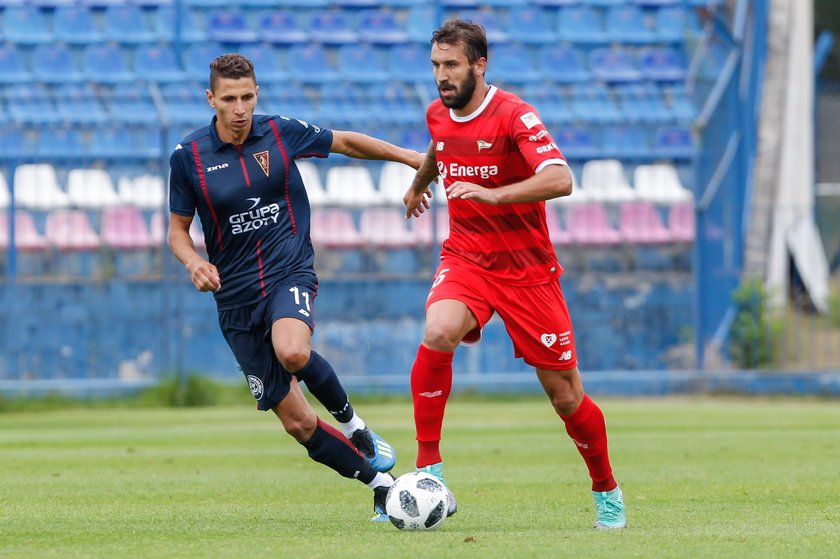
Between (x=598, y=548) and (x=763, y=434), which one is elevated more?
(x=598, y=548)

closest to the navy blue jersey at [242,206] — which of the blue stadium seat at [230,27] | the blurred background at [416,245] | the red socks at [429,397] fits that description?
the red socks at [429,397]

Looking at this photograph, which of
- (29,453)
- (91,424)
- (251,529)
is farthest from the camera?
(91,424)

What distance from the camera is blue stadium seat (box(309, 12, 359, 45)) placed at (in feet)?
70.8

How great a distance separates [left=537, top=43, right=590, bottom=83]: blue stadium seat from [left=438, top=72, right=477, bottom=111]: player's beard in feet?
51.0

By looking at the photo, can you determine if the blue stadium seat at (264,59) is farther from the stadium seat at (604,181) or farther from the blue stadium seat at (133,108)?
the stadium seat at (604,181)

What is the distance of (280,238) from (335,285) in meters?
10.1

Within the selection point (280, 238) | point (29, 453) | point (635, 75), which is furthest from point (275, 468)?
point (635, 75)

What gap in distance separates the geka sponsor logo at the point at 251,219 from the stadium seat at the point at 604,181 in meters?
11.0

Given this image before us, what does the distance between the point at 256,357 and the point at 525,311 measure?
4.27 feet

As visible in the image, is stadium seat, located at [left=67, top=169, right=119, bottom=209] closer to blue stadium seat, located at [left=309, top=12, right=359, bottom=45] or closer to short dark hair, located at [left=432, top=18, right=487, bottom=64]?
blue stadium seat, located at [left=309, top=12, right=359, bottom=45]

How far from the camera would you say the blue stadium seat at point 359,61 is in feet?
69.1

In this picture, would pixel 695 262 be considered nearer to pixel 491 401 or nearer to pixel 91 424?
pixel 491 401

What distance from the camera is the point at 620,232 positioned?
670 inches

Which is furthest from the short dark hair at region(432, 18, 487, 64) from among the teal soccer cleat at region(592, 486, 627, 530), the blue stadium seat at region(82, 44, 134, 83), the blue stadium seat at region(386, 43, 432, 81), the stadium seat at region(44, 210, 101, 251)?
the blue stadium seat at region(82, 44, 134, 83)
